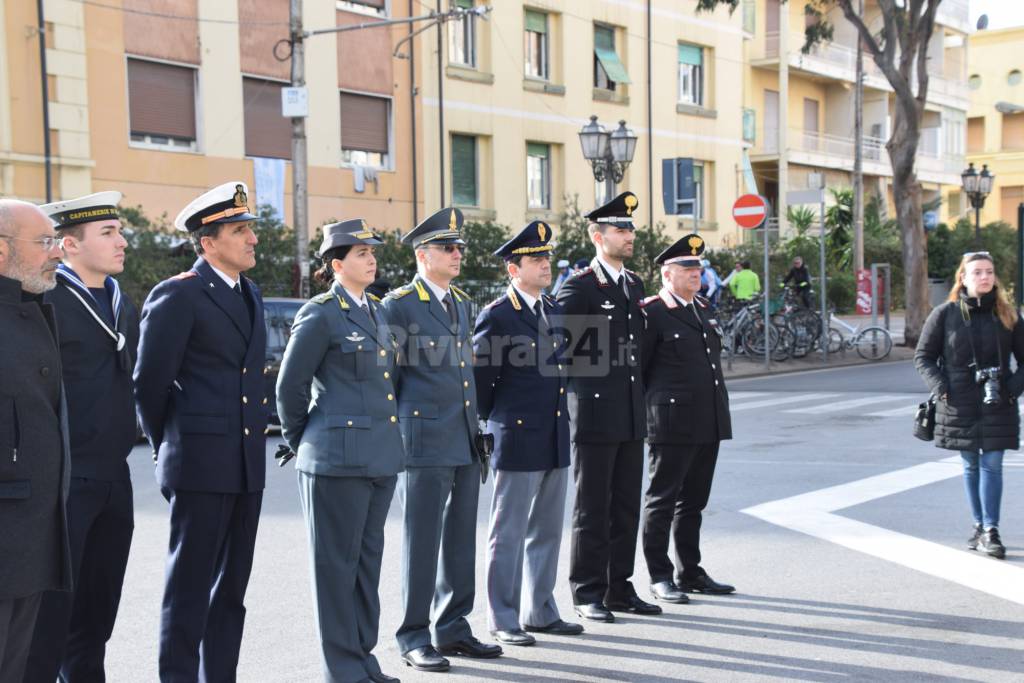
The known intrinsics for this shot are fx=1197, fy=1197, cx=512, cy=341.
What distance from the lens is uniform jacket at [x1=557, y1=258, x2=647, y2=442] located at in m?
6.47

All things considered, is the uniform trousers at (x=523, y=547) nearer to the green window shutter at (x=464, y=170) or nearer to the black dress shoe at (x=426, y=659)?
the black dress shoe at (x=426, y=659)

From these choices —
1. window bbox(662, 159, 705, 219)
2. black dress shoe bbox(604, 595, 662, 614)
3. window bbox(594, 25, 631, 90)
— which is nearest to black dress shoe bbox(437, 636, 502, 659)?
black dress shoe bbox(604, 595, 662, 614)

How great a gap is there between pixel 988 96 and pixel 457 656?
217 feet

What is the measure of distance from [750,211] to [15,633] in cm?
1829

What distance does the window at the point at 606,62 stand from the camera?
105 feet

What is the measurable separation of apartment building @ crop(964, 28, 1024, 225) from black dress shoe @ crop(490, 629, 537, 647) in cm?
6160

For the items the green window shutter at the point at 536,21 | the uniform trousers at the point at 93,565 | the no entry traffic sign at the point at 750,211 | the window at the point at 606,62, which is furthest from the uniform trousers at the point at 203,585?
the window at the point at 606,62

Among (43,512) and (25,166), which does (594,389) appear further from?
(25,166)

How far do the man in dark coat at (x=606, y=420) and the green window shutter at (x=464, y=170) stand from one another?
21723 millimetres

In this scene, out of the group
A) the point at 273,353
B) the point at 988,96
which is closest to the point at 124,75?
the point at 273,353

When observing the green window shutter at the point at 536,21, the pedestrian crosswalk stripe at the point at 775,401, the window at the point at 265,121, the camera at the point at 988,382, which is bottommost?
the pedestrian crosswalk stripe at the point at 775,401

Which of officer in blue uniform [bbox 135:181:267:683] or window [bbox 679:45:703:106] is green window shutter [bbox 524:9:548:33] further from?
officer in blue uniform [bbox 135:181:267:683]

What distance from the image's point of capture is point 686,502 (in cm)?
701

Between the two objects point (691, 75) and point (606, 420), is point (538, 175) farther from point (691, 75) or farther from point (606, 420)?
point (606, 420)
